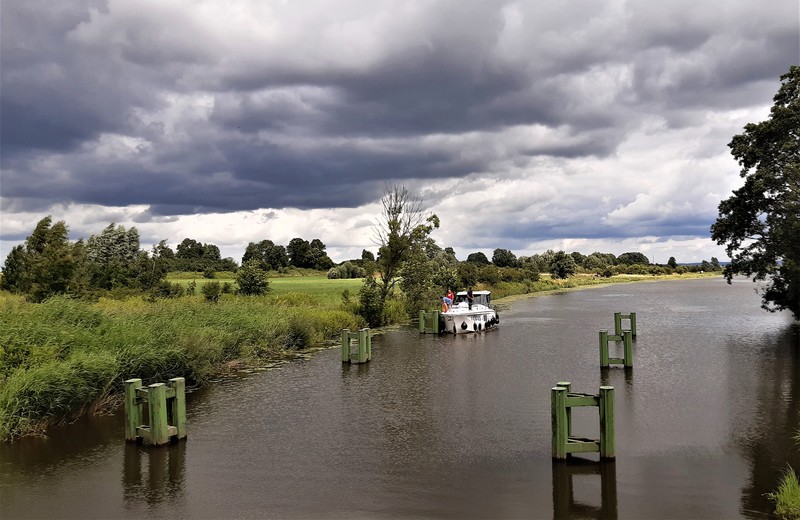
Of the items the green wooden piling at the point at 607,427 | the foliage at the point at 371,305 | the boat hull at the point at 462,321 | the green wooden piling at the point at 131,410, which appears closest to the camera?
the green wooden piling at the point at 607,427

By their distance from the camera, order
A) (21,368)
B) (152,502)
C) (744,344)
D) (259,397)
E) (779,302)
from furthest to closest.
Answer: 1. (779,302)
2. (744,344)
3. (259,397)
4. (21,368)
5. (152,502)

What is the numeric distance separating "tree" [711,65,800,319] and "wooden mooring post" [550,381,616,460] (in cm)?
1751

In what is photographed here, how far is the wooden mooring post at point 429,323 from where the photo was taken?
2991 centimetres

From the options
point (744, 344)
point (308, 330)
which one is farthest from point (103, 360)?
point (744, 344)

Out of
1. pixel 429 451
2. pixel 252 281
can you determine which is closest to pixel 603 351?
pixel 429 451

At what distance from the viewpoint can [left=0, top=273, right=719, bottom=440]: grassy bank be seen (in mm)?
11922

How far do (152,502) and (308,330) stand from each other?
16090 millimetres

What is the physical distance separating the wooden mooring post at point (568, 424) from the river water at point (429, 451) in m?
0.23

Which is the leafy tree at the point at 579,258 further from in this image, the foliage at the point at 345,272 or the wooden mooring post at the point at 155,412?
the wooden mooring post at the point at 155,412

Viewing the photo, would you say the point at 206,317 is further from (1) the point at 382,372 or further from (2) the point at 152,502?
(2) the point at 152,502

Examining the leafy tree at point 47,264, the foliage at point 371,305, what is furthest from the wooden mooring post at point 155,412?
the foliage at point 371,305

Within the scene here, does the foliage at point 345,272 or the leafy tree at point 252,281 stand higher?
the foliage at point 345,272

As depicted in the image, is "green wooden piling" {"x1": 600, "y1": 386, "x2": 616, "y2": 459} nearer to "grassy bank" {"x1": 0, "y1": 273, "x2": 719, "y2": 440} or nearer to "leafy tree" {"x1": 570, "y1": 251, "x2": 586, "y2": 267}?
"grassy bank" {"x1": 0, "y1": 273, "x2": 719, "y2": 440}

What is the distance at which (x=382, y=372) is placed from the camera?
62.3 feet
